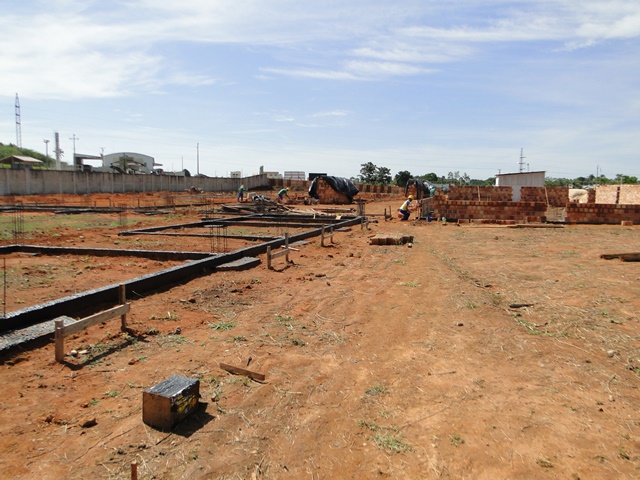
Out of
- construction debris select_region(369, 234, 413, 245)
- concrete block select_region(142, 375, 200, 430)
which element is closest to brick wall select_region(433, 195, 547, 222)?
construction debris select_region(369, 234, 413, 245)

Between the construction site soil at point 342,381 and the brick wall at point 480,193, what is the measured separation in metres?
18.1

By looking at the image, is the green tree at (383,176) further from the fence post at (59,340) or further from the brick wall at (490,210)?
the fence post at (59,340)

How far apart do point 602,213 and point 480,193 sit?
639 centimetres

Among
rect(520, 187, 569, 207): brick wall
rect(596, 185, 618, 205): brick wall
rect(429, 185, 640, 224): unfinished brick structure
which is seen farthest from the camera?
rect(596, 185, 618, 205): brick wall

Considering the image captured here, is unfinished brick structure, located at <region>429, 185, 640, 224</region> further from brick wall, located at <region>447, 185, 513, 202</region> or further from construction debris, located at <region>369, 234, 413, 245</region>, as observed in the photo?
construction debris, located at <region>369, 234, 413, 245</region>

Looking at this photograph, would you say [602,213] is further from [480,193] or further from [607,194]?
[607,194]

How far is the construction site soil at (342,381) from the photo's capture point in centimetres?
274

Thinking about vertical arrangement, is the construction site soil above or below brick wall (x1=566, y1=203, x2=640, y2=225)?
below

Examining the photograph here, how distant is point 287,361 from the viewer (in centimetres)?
422

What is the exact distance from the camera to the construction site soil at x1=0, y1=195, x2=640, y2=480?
108 inches

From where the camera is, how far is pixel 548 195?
998 inches

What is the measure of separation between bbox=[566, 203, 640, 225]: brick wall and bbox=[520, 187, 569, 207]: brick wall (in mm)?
3755

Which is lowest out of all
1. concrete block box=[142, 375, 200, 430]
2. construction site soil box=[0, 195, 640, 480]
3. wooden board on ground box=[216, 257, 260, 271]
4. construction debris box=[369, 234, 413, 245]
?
construction site soil box=[0, 195, 640, 480]

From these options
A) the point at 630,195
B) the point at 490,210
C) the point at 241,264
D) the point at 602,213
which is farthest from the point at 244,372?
the point at 630,195
